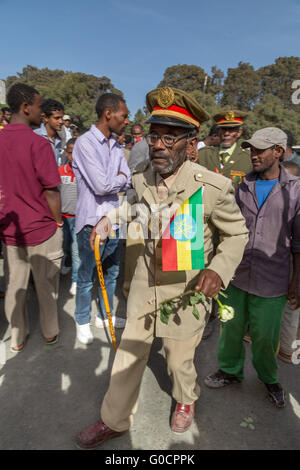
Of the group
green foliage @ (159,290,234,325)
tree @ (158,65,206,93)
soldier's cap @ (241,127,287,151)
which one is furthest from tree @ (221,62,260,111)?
green foliage @ (159,290,234,325)

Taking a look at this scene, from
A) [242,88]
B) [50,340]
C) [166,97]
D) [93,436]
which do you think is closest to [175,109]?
[166,97]

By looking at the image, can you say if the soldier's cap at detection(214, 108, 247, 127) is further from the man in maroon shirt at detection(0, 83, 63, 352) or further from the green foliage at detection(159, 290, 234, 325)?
the green foliage at detection(159, 290, 234, 325)

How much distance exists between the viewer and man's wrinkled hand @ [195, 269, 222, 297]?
186 centimetres

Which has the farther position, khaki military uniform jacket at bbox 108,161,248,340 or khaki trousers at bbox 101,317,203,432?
khaki trousers at bbox 101,317,203,432

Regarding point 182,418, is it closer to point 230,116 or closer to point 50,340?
point 50,340

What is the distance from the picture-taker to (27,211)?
9.52ft

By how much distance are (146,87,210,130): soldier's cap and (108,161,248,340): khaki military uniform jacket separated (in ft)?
0.95

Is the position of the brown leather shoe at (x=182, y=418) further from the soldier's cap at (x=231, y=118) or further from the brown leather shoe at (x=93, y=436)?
the soldier's cap at (x=231, y=118)

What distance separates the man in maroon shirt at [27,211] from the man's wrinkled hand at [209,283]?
1765 millimetres

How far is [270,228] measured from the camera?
99.3 inches

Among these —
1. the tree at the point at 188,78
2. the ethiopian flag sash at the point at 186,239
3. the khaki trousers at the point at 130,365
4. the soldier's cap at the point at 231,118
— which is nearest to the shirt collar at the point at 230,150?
the soldier's cap at the point at 231,118

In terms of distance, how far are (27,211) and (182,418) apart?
2.24 m

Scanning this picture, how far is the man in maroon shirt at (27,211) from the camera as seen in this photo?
274 centimetres
